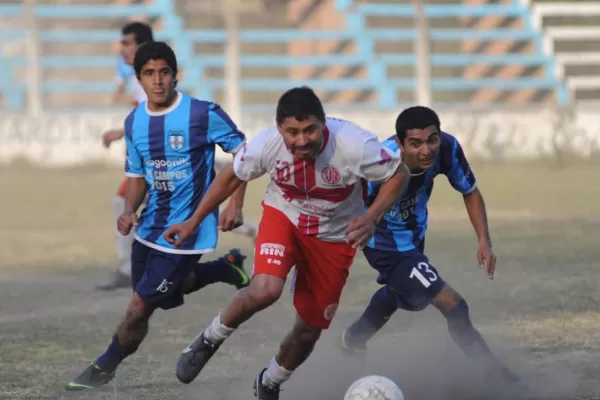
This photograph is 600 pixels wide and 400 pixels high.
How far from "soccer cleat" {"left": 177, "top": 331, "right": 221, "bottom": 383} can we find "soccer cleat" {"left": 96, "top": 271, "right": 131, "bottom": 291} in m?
4.03

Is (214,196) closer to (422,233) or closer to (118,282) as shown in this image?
(422,233)

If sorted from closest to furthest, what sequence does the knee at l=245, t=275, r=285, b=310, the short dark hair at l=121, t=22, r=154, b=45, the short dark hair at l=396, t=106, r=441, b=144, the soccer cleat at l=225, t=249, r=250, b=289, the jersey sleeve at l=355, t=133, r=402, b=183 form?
the jersey sleeve at l=355, t=133, r=402, b=183, the knee at l=245, t=275, r=285, b=310, the short dark hair at l=396, t=106, r=441, b=144, the soccer cleat at l=225, t=249, r=250, b=289, the short dark hair at l=121, t=22, r=154, b=45

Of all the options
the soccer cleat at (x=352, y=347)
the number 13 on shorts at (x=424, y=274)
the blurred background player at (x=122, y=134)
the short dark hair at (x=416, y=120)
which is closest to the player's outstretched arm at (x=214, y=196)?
the short dark hair at (x=416, y=120)

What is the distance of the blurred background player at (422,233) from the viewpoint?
5.52 metres

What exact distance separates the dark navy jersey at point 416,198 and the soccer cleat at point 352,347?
0.75 meters

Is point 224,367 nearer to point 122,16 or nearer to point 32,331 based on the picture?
point 32,331

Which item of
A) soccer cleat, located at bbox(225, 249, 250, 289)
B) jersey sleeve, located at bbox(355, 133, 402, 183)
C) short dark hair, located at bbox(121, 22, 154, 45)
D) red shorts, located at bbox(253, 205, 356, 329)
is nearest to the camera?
jersey sleeve, located at bbox(355, 133, 402, 183)

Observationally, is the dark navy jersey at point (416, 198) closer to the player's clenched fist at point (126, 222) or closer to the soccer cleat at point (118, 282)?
the player's clenched fist at point (126, 222)

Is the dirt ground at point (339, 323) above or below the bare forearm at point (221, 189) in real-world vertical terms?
below

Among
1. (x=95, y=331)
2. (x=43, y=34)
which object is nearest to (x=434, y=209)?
(x=95, y=331)

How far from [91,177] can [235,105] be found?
10.9 ft

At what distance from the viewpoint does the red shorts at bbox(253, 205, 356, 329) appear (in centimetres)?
513

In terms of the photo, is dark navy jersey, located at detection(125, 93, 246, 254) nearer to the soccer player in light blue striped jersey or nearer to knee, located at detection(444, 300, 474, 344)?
the soccer player in light blue striped jersey

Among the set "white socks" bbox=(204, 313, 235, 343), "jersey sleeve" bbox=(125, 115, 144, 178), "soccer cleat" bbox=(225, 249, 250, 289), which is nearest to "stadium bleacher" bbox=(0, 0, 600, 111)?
"soccer cleat" bbox=(225, 249, 250, 289)
